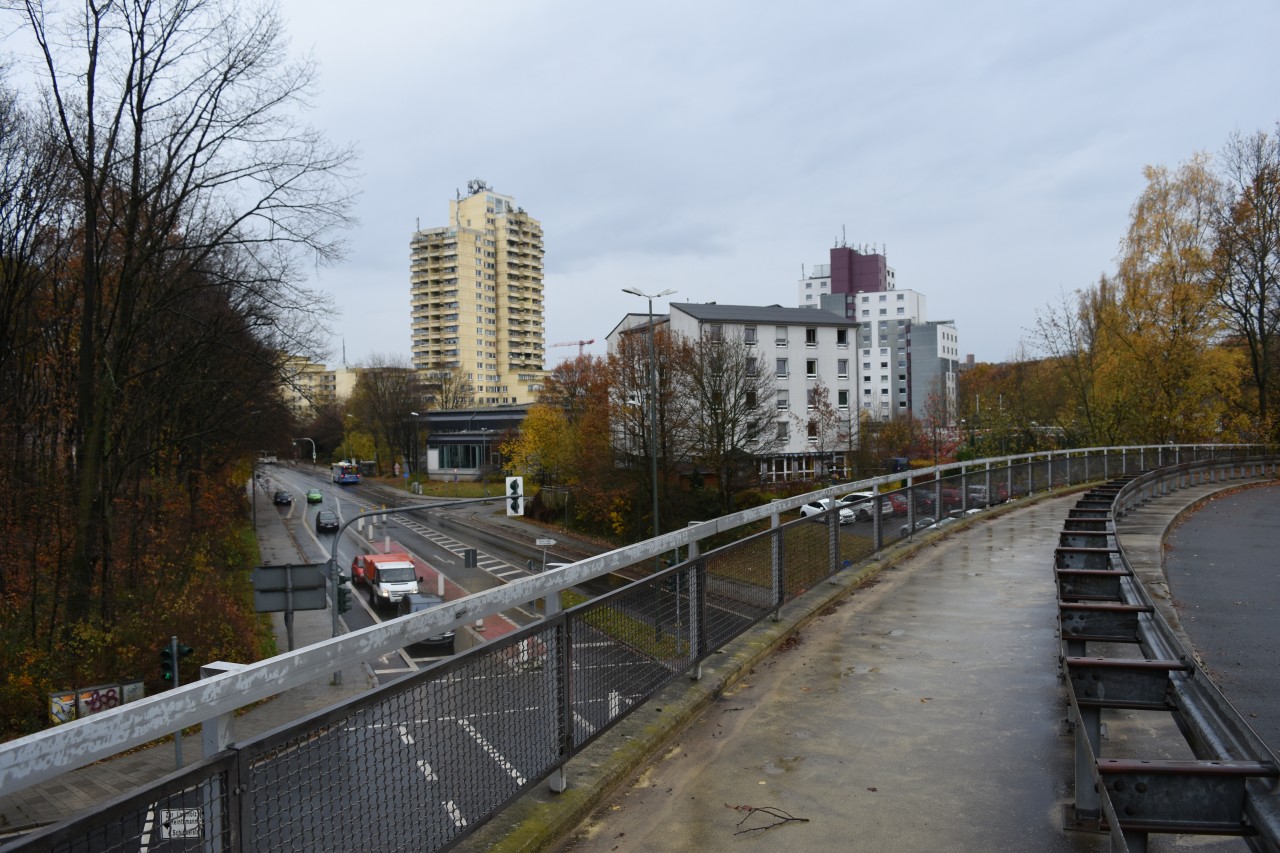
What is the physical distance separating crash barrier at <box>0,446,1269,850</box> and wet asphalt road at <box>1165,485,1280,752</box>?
3586mm

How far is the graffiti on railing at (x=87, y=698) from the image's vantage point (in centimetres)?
1477

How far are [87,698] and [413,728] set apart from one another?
16071 millimetres

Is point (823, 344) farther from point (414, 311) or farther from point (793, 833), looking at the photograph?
point (414, 311)

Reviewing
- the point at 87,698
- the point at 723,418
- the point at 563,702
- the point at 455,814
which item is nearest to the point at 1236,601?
the point at 563,702

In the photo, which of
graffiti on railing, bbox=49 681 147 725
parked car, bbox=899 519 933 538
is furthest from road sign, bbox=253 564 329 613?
parked car, bbox=899 519 933 538

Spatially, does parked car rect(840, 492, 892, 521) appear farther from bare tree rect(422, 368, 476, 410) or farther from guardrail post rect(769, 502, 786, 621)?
bare tree rect(422, 368, 476, 410)

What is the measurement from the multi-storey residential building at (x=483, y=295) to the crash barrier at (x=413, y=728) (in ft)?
419

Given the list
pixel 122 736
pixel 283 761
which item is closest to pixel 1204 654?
pixel 283 761

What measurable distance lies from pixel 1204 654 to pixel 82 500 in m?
21.9

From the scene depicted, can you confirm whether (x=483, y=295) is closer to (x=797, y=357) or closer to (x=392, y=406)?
(x=392, y=406)

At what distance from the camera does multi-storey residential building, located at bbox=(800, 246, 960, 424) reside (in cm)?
11238

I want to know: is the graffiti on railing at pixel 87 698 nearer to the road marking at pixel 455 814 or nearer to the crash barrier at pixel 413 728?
the crash barrier at pixel 413 728

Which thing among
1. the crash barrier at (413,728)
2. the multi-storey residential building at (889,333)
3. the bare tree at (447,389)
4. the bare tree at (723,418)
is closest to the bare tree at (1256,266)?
the bare tree at (723,418)

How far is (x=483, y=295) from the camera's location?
136375 mm
